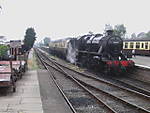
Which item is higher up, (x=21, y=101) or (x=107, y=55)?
(x=107, y=55)

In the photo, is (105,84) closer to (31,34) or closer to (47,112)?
(47,112)

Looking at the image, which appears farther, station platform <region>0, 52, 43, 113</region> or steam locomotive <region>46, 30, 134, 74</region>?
steam locomotive <region>46, 30, 134, 74</region>

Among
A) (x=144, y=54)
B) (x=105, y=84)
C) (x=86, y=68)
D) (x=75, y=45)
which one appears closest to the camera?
(x=105, y=84)

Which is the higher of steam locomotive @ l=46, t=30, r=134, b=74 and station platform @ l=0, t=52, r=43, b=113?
steam locomotive @ l=46, t=30, r=134, b=74

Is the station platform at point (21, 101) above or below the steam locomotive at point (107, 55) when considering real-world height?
below

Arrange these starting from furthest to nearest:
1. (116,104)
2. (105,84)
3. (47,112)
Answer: (105,84) < (116,104) < (47,112)

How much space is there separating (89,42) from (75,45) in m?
4.78

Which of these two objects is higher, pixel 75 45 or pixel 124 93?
pixel 75 45

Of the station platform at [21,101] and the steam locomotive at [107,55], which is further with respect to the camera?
the steam locomotive at [107,55]

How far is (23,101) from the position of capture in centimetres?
982

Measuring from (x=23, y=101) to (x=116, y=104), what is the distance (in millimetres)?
3373

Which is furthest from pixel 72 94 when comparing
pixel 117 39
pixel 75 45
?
pixel 75 45

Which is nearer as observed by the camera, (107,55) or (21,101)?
(21,101)

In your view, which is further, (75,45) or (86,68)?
(75,45)
